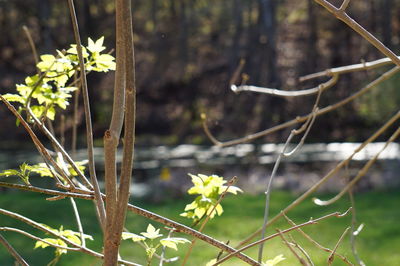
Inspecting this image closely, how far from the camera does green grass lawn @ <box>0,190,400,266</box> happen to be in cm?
542

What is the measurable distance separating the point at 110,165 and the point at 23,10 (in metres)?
14.0

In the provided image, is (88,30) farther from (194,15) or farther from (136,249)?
(136,249)

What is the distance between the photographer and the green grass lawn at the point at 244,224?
542cm

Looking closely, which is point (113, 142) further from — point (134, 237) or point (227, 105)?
point (227, 105)

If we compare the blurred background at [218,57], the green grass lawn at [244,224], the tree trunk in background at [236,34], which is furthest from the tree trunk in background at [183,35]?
the green grass lawn at [244,224]

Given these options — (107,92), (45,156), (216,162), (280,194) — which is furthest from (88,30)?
(45,156)

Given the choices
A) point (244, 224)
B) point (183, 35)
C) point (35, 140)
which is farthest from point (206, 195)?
point (183, 35)

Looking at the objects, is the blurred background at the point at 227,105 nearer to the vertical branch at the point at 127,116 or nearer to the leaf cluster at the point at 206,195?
the leaf cluster at the point at 206,195

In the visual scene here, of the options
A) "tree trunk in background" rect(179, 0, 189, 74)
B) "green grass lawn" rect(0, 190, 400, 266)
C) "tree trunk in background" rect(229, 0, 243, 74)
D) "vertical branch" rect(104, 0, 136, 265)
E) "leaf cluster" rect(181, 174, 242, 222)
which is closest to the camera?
"vertical branch" rect(104, 0, 136, 265)

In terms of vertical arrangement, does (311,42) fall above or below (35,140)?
below

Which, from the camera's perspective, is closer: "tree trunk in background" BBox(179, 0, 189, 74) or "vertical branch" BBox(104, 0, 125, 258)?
"vertical branch" BBox(104, 0, 125, 258)

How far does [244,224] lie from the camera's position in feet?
21.5

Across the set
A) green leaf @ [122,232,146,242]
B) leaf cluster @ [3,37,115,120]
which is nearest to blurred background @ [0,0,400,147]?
leaf cluster @ [3,37,115,120]

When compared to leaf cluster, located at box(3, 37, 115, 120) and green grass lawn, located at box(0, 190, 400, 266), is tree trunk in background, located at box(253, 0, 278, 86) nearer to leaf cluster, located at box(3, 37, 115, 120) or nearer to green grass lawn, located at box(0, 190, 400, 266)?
green grass lawn, located at box(0, 190, 400, 266)
